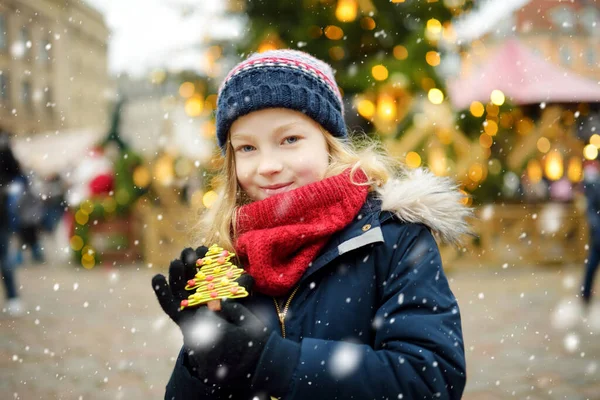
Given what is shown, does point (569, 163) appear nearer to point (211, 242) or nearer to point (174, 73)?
point (174, 73)

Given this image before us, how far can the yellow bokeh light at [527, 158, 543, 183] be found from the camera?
9633 millimetres

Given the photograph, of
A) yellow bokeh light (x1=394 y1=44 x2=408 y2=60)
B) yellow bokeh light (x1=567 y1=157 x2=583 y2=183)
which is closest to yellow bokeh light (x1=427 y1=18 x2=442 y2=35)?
yellow bokeh light (x1=394 y1=44 x2=408 y2=60)

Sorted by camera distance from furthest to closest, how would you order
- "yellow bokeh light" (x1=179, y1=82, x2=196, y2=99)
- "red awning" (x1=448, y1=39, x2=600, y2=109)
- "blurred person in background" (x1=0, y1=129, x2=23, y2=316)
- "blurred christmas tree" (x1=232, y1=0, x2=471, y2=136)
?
"red awning" (x1=448, y1=39, x2=600, y2=109), "yellow bokeh light" (x1=179, y1=82, x2=196, y2=99), "blurred christmas tree" (x1=232, y1=0, x2=471, y2=136), "blurred person in background" (x1=0, y1=129, x2=23, y2=316)

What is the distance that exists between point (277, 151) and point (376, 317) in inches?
21.2

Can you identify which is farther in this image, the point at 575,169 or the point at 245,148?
the point at 575,169

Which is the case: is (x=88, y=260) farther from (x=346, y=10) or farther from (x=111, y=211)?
(x=346, y=10)

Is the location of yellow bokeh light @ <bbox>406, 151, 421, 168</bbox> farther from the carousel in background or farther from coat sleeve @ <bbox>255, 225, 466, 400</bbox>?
coat sleeve @ <bbox>255, 225, 466, 400</bbox>

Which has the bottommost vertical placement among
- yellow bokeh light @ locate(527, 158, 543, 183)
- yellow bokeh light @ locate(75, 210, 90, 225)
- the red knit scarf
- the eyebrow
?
yellow bokeh light @ locate(75, 210, 90, 225)

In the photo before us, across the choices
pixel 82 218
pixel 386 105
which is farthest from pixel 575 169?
pixel 82 218

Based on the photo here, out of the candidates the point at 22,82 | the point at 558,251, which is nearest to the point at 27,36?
the point at 22,82

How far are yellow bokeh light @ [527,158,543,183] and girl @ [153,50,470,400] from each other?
8.40m

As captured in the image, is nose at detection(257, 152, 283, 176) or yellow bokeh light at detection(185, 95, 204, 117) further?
yellow bokeh light at detection(185, 95, 204, 117)

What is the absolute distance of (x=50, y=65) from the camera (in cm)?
3622

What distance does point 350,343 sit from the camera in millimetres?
1479
